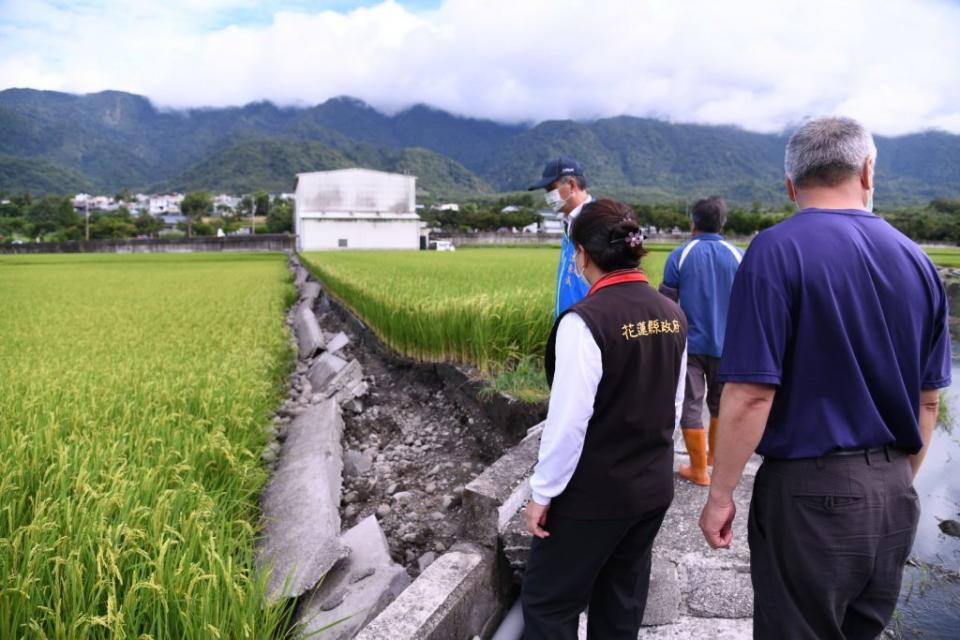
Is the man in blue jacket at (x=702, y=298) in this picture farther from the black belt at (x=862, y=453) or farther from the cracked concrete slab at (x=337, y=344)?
the cracked concrete slab at (x=337, y=344)

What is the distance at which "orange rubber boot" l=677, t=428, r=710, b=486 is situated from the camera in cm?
339

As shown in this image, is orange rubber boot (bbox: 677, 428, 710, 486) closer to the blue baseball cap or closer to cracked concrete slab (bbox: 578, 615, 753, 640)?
cracked concrete slab (bbox: 578, 615, 753, 640)

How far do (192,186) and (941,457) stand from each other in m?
156

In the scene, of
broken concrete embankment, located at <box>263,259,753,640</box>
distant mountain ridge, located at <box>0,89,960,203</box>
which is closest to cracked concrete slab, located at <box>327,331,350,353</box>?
broken concrete embankment, located at <box>263,259,753,640</box>

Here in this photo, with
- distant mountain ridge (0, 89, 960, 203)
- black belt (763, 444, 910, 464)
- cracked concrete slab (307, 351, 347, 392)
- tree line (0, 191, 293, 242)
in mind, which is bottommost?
cracked concrete slab (307, 351, 347, 392)

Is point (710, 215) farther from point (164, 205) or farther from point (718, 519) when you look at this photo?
point (164, 205)

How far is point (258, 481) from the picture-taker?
354cm

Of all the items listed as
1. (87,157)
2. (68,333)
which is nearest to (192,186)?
(87,157)

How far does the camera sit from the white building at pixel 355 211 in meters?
41.0

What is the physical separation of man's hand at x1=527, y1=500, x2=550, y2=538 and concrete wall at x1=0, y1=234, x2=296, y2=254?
141 ft

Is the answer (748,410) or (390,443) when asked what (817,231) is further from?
(390,443)

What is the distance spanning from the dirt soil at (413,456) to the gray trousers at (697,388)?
141cm

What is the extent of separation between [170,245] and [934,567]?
44759 millimetres

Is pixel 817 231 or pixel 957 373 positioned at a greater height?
pixel 817 231
